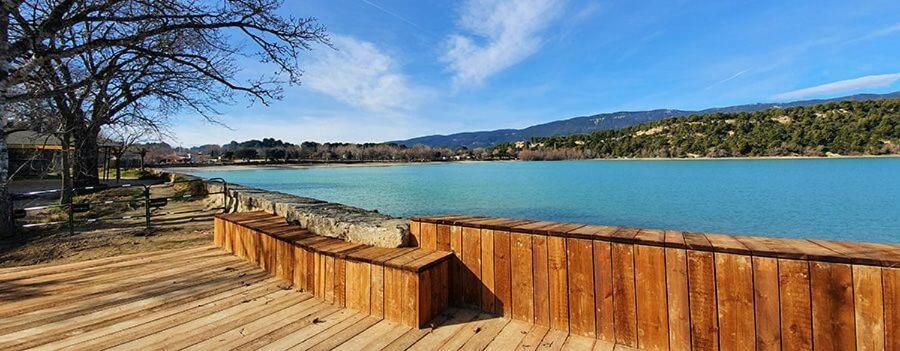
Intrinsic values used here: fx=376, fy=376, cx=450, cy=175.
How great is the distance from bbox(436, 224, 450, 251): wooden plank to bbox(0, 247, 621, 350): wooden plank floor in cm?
46

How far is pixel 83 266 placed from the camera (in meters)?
3.88

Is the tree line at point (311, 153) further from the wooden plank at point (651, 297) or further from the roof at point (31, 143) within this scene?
the wooden plank at point (651, 297)

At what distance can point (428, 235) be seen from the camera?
2963 mm

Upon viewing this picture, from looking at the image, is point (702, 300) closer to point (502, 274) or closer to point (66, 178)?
point (502, 274)

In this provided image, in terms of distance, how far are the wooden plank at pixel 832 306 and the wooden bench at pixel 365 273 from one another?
2.00 m

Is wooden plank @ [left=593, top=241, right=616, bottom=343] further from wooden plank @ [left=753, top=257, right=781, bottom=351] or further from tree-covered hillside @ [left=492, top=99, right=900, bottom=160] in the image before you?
tree-covered hillside @ [left=492, top=99, right=900, bottom=160]

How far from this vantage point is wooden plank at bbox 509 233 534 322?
251 centimetres

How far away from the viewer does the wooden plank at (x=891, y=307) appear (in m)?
1.60

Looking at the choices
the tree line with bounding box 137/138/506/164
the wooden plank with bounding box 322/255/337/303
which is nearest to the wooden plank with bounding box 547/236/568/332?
the wooden plank with bounding box 322/255/337/303

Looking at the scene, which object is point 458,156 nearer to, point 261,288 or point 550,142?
point 550,142

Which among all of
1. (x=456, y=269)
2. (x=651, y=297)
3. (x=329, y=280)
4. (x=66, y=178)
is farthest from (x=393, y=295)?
(x=66, y=178)

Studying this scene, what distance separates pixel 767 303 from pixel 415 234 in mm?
2201

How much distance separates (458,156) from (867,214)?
9597 centimetres

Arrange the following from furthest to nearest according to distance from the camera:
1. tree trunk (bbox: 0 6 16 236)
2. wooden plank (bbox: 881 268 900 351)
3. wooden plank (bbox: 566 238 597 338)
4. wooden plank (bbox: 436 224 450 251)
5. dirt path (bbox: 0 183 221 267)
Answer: dirt path (bbox: 0 183 221 267)
tree trunk (bbox: 0 6 16 236)
wooden plank (bbox: 436 224 450 251)
wooden plank (bbox: 566 238 597 338)
wooden plank (bbox: 881 268 900 351)
